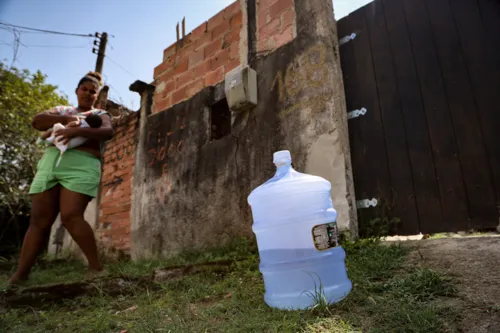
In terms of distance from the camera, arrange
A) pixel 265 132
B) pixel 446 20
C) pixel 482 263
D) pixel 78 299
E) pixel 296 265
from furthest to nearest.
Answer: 1. pixel 265 132
2. pixel 446 20
3. pixel 78 299
4. pixel 296 265
5. pixel 482 263

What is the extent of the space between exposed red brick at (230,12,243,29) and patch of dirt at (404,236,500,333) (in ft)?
8.60

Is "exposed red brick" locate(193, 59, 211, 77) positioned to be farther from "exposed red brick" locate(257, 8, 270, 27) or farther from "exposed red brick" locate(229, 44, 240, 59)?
"exposed red brick" locate(257, 8, 270, 27)

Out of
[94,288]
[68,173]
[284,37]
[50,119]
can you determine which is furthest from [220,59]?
[94,288]

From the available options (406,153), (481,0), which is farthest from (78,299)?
(481,0)

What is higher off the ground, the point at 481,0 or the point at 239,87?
the point at 481,0

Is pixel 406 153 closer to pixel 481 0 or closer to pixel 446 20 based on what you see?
pixel 446 20

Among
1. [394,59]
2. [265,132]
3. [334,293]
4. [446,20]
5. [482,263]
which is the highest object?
[446,20]

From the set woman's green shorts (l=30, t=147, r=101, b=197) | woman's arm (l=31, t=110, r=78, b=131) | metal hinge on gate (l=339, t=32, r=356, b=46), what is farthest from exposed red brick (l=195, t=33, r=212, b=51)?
woman's green shorts (l=30, t=147, r=101, b=197)

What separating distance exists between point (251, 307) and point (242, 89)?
1901 mm

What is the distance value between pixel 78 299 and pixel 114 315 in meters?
0.55

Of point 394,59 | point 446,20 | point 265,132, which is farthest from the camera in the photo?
point 265,132

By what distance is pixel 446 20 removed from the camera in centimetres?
218

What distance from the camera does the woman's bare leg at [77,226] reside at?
7.78ft

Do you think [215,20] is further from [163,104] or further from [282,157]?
[282,157]
